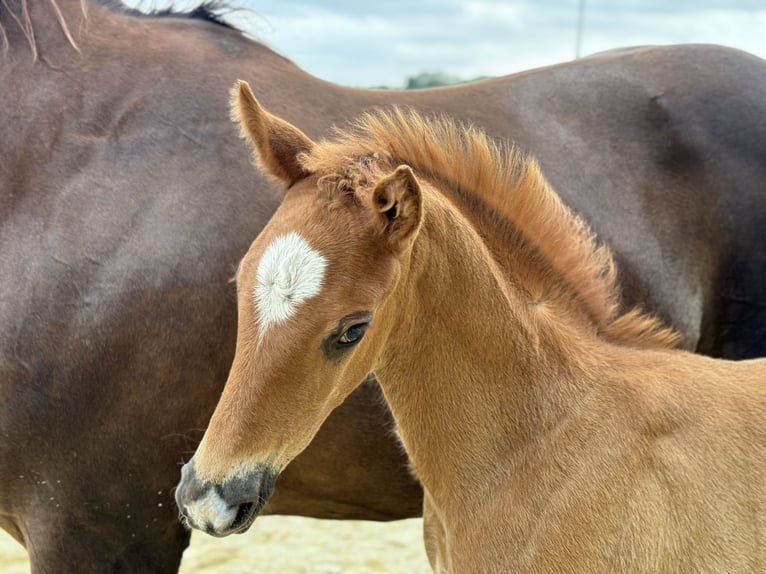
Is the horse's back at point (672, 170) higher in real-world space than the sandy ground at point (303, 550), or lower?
higher

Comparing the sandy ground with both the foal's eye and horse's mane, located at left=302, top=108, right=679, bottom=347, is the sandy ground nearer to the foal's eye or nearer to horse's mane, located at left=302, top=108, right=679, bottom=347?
horse's mane, located at left=302, top=108, right=679, bottom=347

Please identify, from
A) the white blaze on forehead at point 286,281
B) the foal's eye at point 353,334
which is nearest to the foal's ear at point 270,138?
the white blaze on forehead at point 286,281

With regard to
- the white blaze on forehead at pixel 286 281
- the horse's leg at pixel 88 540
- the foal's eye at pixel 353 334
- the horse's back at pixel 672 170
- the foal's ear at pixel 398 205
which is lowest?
the horse's leg at pixel 88 540

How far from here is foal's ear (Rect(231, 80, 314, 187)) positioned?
1.76m

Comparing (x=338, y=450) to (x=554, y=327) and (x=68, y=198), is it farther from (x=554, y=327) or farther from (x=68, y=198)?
(x=68, y=198)

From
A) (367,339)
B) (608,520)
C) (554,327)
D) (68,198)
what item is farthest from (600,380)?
(68,198)

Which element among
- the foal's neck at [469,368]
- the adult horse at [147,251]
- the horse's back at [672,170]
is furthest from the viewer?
the horse's back at [672,170]

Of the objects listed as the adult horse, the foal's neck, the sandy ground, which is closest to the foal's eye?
the foal's neck

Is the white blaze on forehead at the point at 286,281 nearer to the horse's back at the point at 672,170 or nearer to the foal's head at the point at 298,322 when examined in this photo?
the foal's head at the point at 298,322

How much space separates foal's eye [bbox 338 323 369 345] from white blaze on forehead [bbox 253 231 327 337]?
102 mm

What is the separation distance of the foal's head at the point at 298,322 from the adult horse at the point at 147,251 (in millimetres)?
629

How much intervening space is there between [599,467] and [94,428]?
1256mm

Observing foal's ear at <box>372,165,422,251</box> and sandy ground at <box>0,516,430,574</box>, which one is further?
sandy ground at <box>0,516,430,574</box>

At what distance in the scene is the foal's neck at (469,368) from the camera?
1735 mm
